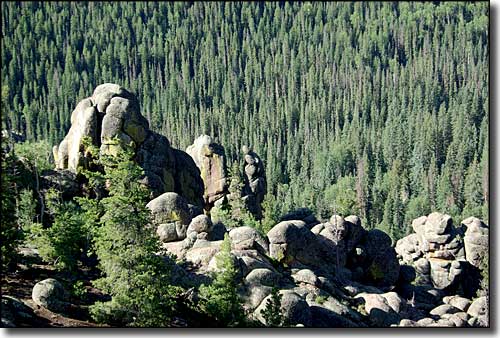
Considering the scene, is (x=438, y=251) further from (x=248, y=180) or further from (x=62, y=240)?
(x=62, y=240)

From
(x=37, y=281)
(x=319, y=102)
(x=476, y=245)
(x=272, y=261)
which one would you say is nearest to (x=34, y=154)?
(x=37, y=281)

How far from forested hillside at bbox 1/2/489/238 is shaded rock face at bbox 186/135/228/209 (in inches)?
1038

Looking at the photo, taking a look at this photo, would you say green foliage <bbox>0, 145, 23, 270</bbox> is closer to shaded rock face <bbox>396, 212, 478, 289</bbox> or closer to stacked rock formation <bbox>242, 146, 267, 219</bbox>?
shaded rock face <bbox>396, 212, 478, 289</bbox>

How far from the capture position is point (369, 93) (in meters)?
164

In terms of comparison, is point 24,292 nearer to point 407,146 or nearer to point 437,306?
point 437,306

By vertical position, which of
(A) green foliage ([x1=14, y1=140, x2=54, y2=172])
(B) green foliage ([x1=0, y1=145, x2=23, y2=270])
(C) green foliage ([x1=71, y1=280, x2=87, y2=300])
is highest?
(A) green foliage ([x1=14, y1=140, x2=54, y2=172])

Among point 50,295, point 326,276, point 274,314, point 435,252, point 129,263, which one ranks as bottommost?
point 435,252

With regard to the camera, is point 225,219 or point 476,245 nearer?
point 225,219

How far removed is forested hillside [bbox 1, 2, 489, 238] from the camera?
108 m

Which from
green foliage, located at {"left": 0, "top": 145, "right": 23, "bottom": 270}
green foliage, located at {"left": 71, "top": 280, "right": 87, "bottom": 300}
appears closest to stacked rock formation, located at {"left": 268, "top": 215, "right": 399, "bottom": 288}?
green foliage, located at {"left": 71, "top": 280, "right": 87, "bottom": 300}

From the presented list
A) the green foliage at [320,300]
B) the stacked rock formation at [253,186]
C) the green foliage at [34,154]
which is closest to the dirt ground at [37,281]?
the green foliage at [34,154]

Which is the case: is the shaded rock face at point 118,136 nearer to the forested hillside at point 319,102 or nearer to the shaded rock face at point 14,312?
the shaded rock face at point 14,312

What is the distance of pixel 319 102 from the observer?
163 m

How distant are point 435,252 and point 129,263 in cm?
3838
